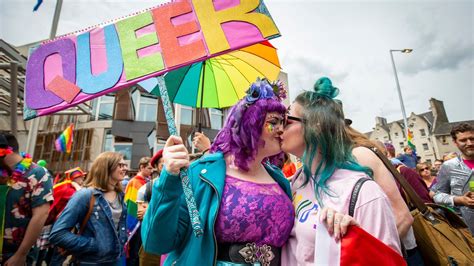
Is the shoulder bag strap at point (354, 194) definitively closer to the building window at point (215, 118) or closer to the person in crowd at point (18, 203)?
the person in crowd at point (18, 203)

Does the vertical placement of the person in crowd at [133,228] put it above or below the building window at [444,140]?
below

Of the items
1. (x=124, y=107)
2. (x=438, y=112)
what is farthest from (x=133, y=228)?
(x=438, y=112)

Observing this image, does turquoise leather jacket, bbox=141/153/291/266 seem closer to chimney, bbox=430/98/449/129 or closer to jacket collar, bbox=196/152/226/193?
jacket collar, bbox=196/152/226/193

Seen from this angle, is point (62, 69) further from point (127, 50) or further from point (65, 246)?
point (65, 246)

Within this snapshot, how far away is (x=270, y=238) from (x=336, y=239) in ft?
1.58

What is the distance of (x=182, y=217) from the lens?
1500 mm

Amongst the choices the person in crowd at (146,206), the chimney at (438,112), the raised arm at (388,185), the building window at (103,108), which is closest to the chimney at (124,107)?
the building window at (103,108)

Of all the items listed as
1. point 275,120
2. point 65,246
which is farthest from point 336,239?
point 65,246

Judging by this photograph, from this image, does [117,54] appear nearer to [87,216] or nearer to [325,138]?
[325,138]

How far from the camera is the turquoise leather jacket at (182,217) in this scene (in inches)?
52.5

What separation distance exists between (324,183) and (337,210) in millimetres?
207

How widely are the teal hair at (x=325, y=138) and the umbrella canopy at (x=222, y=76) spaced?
188 cm

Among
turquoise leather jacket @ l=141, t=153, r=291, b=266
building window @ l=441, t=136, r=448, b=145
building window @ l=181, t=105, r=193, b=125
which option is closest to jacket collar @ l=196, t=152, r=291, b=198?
turquoise leather jacket @ l=141, t=153, r=291, b=266

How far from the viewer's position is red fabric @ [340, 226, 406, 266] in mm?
1104
